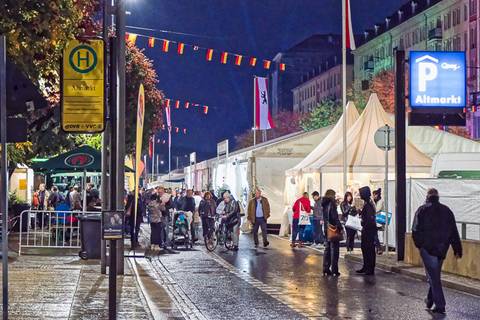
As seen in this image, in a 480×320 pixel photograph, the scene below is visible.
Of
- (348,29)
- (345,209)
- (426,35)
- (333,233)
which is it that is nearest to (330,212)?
(333,233)

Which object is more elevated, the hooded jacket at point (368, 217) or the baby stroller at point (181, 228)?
the hooded jacket at point (368, 217)

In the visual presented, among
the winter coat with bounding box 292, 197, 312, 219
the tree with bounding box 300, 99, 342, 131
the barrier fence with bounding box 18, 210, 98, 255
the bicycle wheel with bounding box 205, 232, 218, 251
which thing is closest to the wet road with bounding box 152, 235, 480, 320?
the barrier fence with bounding box 18, 210, 98, 255

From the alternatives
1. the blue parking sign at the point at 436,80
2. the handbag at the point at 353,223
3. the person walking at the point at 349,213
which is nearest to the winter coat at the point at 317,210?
the person walking at the point at 349,213

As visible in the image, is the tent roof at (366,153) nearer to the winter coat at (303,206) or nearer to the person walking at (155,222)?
the winter coat at (303,206)

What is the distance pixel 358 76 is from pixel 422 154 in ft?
281

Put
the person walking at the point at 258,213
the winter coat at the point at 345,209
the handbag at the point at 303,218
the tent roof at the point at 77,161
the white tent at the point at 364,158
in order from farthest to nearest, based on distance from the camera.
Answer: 1. the white tent at the point at 364,158
2. the handbag at the point at 303,218
3. the person walking at the point at 258,213
4. the winter coat at the point at 345,209
5. the tent roof at the point at 77,161

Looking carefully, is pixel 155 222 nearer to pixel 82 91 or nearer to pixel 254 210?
pixel 254 210

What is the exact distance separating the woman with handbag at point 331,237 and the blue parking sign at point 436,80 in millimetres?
4373

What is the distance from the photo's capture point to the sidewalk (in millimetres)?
11977

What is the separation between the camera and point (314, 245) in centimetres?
2828

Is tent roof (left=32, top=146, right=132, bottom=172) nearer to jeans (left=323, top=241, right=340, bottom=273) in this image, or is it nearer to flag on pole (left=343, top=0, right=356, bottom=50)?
jeans (left=323, top=241, right=340, bottom=273)

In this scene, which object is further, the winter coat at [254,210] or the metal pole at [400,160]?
the winter coat at [254,210]

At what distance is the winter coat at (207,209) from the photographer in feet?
89.3

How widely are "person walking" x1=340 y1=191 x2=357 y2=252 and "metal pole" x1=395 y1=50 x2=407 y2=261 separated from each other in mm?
3134
